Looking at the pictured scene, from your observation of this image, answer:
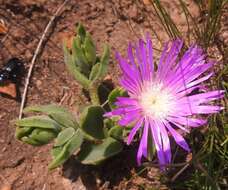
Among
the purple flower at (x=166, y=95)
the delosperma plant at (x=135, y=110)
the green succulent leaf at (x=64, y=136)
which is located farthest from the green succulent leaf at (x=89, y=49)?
the green succulent leaf at (x=64, y=136)

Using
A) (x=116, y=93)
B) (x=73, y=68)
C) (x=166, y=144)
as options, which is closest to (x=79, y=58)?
(x=73, y=68)

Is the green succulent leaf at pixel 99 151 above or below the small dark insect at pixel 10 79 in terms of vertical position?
below

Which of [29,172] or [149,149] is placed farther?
[29,172]

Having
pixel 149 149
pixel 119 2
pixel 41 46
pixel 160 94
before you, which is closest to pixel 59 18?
pixel 41 46

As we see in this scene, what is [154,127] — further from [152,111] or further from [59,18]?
[59,18]

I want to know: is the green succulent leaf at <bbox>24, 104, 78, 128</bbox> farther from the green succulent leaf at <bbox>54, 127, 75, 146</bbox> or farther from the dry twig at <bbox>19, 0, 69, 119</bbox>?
the dry twig at <bbox>19, 0, 69, 119</bbox>

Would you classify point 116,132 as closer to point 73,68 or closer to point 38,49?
point 73,68

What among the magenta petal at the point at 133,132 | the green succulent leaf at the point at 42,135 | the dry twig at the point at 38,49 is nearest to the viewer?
the magenta petal at the point at 133,132

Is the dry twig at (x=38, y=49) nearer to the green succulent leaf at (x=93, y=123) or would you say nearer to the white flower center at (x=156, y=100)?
the green succulent leaf at (x=93, y=123)
